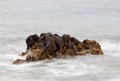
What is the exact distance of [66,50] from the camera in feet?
118

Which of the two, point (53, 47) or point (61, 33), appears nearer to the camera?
point (53, 47)

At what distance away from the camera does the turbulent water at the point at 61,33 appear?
30.9 m

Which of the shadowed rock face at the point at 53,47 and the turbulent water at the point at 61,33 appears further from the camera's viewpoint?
the shadowed rock face at the point at 53,47

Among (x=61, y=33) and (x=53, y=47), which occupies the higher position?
(x=61, y=33)

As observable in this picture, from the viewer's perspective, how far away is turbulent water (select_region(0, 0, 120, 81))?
3086cm

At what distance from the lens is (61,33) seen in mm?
49719

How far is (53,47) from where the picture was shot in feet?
115

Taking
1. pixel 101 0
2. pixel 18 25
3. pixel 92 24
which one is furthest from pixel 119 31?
pixel 101 0

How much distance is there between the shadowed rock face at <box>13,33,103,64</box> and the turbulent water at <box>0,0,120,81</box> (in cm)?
64

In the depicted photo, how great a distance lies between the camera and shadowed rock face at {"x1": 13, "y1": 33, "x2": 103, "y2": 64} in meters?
34.5

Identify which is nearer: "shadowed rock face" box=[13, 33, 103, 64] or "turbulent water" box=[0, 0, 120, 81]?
"turbulent water" box=[0, 0, 120, 81]

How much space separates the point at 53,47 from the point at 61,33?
14.7 m

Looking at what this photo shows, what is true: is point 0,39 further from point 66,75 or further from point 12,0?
point 12,0

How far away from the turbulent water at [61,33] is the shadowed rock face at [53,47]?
64 centimetres
